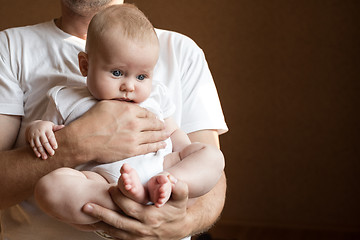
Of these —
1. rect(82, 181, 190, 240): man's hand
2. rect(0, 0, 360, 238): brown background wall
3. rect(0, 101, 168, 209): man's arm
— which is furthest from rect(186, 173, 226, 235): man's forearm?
rect(0, 0, 360, 238): brown background wall

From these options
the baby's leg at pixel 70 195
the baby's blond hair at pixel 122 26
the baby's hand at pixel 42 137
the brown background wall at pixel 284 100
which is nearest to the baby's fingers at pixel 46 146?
the baby's hand at pixel 42 137

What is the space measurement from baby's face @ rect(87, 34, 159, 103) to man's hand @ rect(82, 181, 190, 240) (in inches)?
10.6

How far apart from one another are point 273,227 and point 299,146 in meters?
0.68

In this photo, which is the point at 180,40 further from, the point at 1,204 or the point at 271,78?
the point at 271,78

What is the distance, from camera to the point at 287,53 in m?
4.04

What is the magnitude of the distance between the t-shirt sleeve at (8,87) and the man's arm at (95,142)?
0.58ft

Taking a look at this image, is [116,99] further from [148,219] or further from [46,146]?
[148,219]

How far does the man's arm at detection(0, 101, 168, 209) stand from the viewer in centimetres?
126

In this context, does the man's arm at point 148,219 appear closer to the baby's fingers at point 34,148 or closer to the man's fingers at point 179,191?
the man's fingers at point 179,191

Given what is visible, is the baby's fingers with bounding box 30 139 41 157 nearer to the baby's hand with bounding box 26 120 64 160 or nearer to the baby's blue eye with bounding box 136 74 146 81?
the baby's hand with bounding box 26 120 64 160

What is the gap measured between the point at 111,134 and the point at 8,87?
0.39 metres

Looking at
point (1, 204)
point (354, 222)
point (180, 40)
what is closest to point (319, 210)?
point (354, 222)

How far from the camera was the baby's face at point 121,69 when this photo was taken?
1.22 metres

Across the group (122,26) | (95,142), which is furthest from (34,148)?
(122,26)
